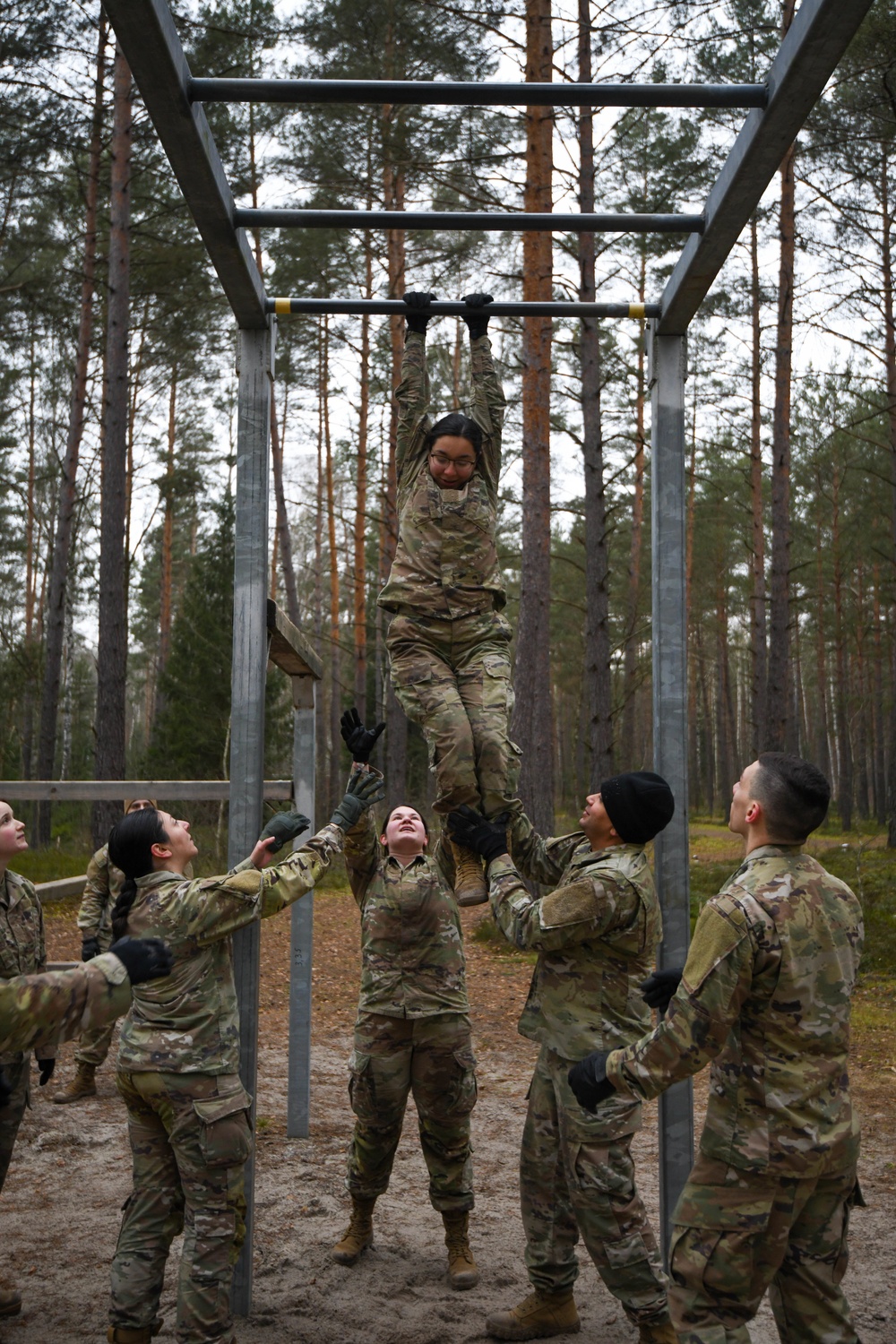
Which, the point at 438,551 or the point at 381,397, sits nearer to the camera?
the point at 438,551

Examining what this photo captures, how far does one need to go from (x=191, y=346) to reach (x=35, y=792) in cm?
1345

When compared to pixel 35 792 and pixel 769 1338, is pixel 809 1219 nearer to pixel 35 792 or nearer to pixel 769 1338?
pixel 769 1338

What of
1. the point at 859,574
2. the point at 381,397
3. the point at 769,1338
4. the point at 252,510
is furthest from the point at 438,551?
the point at 859,574

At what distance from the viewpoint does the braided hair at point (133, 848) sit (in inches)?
125

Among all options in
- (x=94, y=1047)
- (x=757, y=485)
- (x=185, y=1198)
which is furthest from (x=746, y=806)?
(x=757, y=485)

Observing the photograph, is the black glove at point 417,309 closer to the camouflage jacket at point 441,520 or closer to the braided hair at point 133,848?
the camouflage jacket at point 441,520

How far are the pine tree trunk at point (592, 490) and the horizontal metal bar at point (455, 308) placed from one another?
7.29m

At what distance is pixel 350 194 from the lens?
14.3 metres

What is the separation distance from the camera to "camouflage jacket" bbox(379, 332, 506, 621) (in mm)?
3607

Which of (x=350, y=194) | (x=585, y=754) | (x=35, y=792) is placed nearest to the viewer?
(x=35, y=792)

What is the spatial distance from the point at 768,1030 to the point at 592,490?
9725mm

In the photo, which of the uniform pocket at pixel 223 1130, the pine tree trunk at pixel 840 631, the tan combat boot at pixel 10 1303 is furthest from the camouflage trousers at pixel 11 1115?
the pine tree trunk at pixel 840 631

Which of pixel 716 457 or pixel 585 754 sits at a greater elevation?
pixel 716 457

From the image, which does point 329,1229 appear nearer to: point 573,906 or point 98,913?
point 573,906
